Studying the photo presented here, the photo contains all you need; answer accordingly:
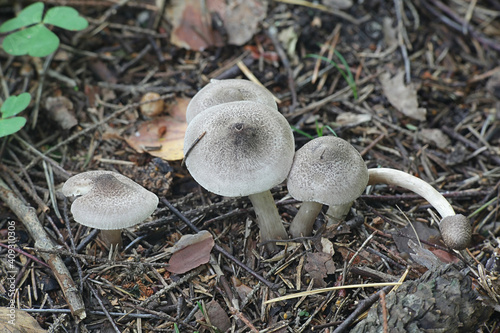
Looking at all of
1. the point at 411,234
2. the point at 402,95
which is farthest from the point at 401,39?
the point at 411,234

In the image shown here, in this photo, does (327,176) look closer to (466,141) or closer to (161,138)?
(161,138)

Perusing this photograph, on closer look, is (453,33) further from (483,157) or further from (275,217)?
(275,217)

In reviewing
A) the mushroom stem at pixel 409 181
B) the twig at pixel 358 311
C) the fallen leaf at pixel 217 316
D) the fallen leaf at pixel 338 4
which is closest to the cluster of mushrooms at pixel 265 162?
the mushroom stem at pixel 409 181

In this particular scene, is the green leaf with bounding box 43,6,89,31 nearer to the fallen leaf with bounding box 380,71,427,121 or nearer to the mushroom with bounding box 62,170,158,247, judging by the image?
the mushroom with bounding box 62,170,158,247

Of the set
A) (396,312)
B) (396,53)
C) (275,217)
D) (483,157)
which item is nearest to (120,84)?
(275,217)

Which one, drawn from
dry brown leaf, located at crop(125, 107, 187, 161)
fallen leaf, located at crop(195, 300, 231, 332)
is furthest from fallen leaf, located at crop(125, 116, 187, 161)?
fallen leaf, located at crop(195, 300, 231, 332)

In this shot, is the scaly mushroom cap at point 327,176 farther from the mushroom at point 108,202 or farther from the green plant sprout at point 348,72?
the green plant sprout at point 348,72
